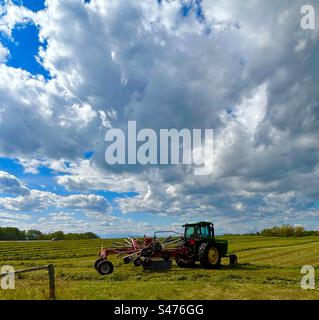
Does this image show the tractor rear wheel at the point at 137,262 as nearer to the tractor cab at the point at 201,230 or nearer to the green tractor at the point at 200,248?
the green tractor at the point at 200,248

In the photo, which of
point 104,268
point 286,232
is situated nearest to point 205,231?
point 104,268

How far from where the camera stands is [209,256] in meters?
23.1

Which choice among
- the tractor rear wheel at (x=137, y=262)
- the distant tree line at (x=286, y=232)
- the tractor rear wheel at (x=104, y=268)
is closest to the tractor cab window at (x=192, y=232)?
the tractor rear wheel at (x=137, y=262)

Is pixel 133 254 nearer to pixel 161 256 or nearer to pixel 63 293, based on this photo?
pixel 161 256

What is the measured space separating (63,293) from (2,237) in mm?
140685

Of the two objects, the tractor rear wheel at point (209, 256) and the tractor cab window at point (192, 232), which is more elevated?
the tractor cab window at point (192, 232)

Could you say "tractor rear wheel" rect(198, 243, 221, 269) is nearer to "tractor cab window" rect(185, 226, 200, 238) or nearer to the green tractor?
the green tractor

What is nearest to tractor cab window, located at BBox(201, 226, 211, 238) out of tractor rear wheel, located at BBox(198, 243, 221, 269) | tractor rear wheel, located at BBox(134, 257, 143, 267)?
tractor rear wheel, located at BBox(198, 243, 221, 269)

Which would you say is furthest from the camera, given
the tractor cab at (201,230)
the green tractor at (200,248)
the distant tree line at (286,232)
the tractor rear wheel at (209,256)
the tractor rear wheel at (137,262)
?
the distant tree line at (286,232)

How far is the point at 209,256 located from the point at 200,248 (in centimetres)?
65

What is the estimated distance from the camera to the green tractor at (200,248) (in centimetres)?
2302

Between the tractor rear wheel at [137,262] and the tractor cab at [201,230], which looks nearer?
the tractor rear wheel at [137,262]

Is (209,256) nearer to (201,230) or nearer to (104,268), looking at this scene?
(201,230)
